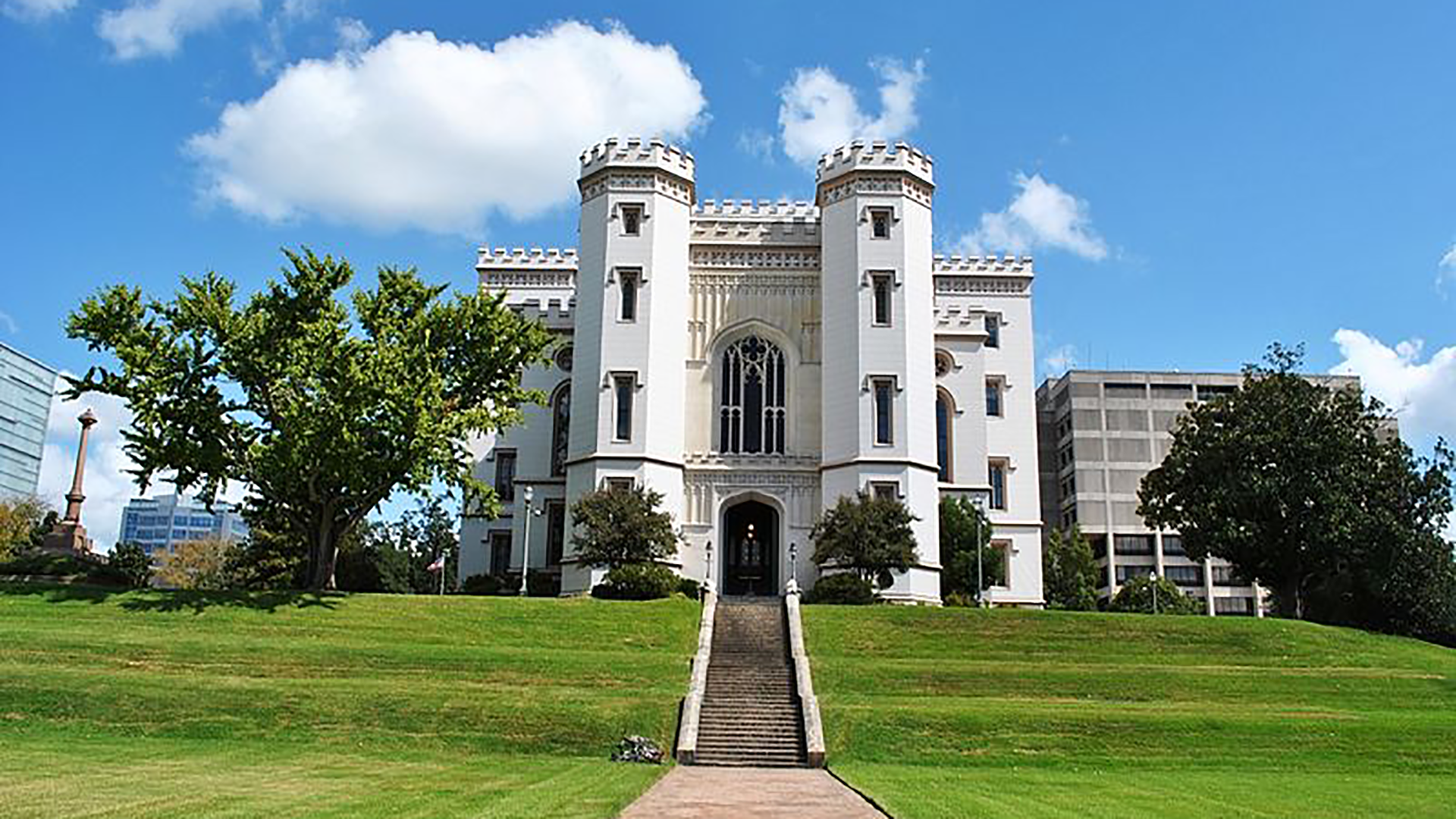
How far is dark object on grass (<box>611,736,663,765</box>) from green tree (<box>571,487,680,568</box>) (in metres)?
16.8

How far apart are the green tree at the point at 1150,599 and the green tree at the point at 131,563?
43242mm

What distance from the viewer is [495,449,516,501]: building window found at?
49.8 m

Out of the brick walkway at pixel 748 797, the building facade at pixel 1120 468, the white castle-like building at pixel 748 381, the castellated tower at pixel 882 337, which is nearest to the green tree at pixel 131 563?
the white castle-like building at pixel 748 381

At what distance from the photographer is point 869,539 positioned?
124ft

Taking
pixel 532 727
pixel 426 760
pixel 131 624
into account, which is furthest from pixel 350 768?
pixel 131 624

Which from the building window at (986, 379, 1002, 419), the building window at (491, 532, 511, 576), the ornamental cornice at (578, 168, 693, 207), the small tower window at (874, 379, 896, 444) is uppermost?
the ornamental cornice at (578, 168, 693, 207)

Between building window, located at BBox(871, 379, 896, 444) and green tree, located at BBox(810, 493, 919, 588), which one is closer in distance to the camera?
green tree, located at BBox(810, 493, 919, 588)

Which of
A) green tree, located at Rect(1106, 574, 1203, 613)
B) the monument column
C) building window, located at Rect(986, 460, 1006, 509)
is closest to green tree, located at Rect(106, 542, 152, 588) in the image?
the monument column

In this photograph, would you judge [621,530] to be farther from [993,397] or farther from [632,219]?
[993,397]

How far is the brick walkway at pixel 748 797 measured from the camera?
45.0ft

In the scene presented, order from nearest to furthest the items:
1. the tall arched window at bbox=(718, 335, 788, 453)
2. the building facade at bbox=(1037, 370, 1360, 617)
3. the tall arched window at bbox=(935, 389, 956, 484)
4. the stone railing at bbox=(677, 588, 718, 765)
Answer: the stone railing at bbox=(677, 588, 718, 765) → the tall arched window at bbox=(718, 335, 788, 453) → the tall arched window at bbox=(935, 389, 956, 484) → the building facade at bbox=(1037, 370, 1360, 617)

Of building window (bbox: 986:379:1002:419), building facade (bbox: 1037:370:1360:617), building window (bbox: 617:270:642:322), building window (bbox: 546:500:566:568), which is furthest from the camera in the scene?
building facade (bbox: 1037:370:1360:617)

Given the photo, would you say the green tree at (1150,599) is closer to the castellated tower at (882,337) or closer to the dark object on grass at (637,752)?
the castellated tower at (882,337)

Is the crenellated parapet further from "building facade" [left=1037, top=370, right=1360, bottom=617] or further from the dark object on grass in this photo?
"building facade" [left=1037, top=370, right=1360, bottom=617]
